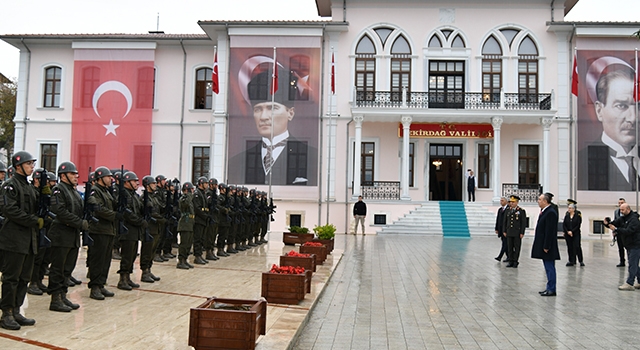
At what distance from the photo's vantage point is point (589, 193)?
27109mm

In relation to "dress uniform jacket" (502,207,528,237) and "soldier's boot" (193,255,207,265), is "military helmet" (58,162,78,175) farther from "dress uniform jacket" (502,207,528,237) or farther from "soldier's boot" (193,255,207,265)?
"dress uniform jacket" (502,207,528,237)

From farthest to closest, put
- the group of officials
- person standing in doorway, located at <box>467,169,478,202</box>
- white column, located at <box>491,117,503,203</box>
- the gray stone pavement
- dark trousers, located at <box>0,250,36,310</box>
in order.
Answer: person standing in doorway, located at <box>467,169,478,202</box> → white column, located at <box>491,117,503,203</box> → the gray stone pavement → the group of officials → dark trousers, located at <box>0,250,36,310</box>

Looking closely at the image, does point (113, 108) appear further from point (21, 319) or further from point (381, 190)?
point (21, 319)

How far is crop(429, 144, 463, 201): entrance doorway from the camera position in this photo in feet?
95.9

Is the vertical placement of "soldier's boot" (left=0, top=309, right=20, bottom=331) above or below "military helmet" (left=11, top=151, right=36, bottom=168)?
below

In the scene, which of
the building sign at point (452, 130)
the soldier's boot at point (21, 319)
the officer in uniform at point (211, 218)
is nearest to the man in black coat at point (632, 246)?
the officer in uniform at point (211, 218)

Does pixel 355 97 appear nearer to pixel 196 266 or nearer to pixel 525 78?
pixel 525 78

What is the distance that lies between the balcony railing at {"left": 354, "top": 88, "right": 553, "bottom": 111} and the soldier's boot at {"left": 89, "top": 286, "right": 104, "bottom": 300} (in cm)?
Answer: 2053

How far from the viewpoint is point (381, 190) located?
27.7m

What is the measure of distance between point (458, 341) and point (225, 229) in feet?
30.7

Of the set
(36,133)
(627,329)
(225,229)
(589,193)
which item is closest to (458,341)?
(627,329)

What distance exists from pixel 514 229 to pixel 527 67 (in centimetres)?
1697

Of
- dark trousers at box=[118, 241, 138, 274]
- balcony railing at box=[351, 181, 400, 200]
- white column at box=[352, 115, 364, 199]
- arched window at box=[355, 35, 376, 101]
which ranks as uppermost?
arched window at box=[355, 35, 376, 101]

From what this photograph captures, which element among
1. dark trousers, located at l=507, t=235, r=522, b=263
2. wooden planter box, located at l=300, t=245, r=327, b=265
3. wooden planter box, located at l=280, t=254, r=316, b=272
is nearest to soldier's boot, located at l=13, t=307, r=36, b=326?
wooden planter box, located at l=280, t=254, r=316, b=272
